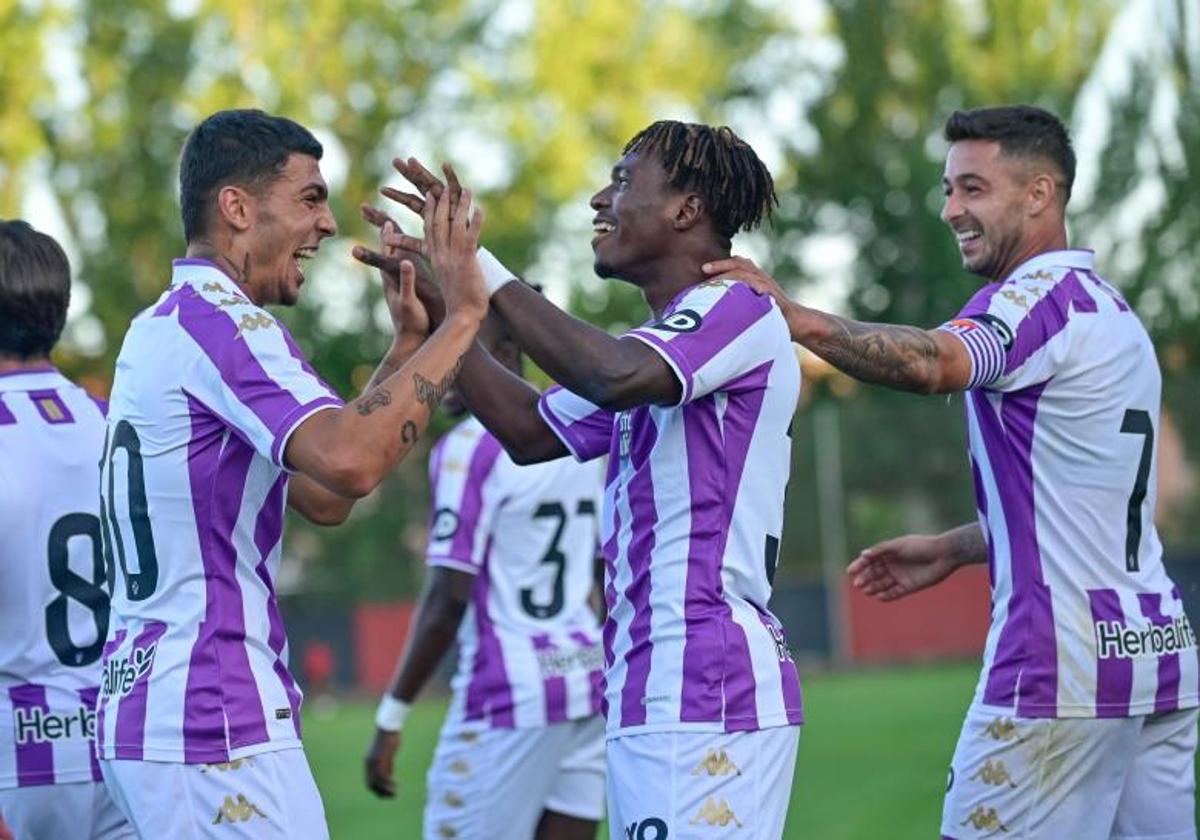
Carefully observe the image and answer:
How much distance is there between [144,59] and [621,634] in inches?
1178

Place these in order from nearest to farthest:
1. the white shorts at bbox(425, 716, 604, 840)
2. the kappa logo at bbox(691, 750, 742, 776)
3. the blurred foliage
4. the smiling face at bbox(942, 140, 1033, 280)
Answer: the kappa logo at bbox(691, 750, 742, 776)
the smiling face at bbox(942, 140, 1033, 280)
the white shorts at bbox(425, 716, 604, 840)
the blurred foliage

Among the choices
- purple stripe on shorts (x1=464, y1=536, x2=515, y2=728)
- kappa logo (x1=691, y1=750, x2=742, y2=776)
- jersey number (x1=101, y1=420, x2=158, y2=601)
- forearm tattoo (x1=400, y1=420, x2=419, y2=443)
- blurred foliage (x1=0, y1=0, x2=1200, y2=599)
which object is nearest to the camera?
forearm tattoo (x1=400, y1=420, x2=419, y2=443)

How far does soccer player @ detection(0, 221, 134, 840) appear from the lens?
18.0 ft

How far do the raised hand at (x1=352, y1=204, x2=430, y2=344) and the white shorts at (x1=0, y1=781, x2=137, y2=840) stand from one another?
62.8 inches

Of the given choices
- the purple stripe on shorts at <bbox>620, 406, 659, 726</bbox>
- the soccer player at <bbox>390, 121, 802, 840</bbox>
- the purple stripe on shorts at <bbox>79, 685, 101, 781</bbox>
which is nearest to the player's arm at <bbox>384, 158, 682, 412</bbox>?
the soccer player at <bbox>390, 121, 802, 840</bbox>

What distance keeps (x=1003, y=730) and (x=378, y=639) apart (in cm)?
1962

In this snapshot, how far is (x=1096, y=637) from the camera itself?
218 inches

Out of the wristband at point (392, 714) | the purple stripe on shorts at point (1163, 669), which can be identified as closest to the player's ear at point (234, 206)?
the purple stripe on shorts at point (1163, 669)

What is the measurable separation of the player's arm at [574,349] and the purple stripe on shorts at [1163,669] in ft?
5.67

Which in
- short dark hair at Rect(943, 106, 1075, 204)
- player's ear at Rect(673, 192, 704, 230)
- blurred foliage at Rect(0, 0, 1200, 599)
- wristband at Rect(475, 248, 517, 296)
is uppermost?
blurred foliage at Rect(0, 0, 1200, 599)

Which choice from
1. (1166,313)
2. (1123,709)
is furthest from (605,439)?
(1166,313)

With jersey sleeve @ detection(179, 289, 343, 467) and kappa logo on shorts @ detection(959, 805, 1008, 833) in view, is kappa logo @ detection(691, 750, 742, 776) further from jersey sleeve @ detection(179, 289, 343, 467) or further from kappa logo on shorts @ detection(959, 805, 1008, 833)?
jersey sleeve @ detection(179, 289, 343, 467)

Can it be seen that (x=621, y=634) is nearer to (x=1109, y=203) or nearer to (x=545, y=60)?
(x=1109, y=203)

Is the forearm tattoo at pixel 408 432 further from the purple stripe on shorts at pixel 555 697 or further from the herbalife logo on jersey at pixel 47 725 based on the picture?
the purple stripe on shorts at pixel 555 697
